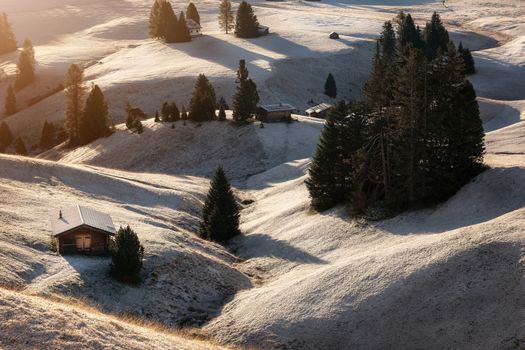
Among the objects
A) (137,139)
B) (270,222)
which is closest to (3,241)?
(270,222)

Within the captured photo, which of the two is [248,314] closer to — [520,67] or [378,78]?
[378,78]

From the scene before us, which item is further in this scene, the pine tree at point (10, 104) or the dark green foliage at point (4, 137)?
the pine tree at point (10, 104)

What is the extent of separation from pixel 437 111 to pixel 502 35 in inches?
5090

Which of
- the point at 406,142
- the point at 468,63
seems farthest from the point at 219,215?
the point at 468,63

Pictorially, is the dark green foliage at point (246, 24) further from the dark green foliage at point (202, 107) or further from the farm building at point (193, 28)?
the dark green foliage at point (202, 107)

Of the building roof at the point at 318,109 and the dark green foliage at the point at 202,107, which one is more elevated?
the dark green foliage at the point at 202,107

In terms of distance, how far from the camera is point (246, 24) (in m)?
154

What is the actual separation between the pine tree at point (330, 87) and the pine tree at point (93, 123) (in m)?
43.7

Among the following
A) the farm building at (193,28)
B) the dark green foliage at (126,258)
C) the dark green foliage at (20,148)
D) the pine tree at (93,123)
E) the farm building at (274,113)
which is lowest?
the dark green foliage at (20,148)

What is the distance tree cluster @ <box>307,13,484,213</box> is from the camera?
48.0 meters

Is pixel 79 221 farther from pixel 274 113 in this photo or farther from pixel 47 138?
pixel 47 138

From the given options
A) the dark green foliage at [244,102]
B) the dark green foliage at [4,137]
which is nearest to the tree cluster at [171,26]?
the dark green foliage at [4,137]

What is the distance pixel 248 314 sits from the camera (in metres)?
38.2

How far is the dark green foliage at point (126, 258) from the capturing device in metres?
40.3
